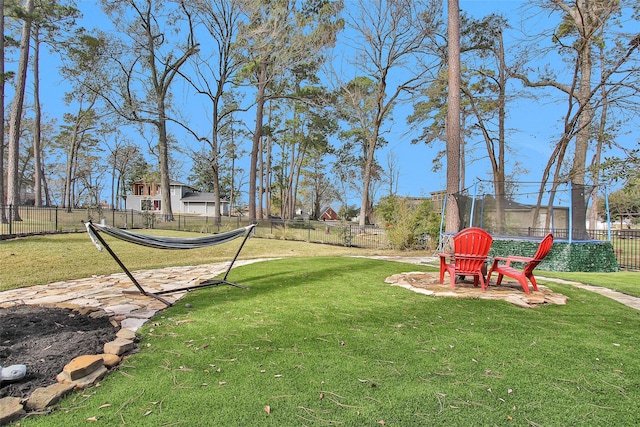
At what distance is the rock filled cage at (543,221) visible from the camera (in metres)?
7.95

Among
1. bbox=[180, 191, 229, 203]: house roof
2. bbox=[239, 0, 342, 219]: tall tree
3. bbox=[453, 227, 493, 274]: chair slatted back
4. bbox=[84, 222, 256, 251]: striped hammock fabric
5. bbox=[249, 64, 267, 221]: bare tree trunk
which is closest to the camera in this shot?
bbox=[84, 222, 256, 251]: striped hammock fabric

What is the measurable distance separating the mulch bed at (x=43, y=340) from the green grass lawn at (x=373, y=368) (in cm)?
32

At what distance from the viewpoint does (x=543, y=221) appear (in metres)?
10.2

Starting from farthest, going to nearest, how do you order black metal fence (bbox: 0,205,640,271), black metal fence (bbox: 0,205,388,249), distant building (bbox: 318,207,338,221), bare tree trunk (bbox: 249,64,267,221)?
distant building (bbox: 318,207,338,221), bare tree trunk (bbox: 249,64,267,221), black metal fence (bbox: 0,205,388,249), black metal fence (bbox: 0,205,640,271)

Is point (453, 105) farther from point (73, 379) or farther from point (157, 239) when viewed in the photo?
point (73, 379)

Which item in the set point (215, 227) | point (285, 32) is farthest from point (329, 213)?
point (285, 32)

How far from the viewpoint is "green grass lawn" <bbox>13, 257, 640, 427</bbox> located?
1700 mm

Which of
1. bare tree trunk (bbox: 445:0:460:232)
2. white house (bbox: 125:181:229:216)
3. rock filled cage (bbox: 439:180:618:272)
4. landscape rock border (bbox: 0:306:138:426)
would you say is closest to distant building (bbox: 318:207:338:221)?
white house (bbox: 125:181:229:216)

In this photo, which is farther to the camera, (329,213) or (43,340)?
(329,213)

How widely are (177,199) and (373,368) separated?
141 feet

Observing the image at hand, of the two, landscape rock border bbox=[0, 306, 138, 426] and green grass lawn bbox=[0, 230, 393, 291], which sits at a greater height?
landscape rock border bbox=[0, 306, 138, 426]

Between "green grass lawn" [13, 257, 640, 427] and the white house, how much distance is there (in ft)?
125

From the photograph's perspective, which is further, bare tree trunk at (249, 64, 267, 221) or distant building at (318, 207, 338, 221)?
distant building at (318, 207, 338, 221)

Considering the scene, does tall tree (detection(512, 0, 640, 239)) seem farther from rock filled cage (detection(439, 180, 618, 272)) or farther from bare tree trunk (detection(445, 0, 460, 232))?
bare tree trunk (detection(445, 0, 460, 232))
